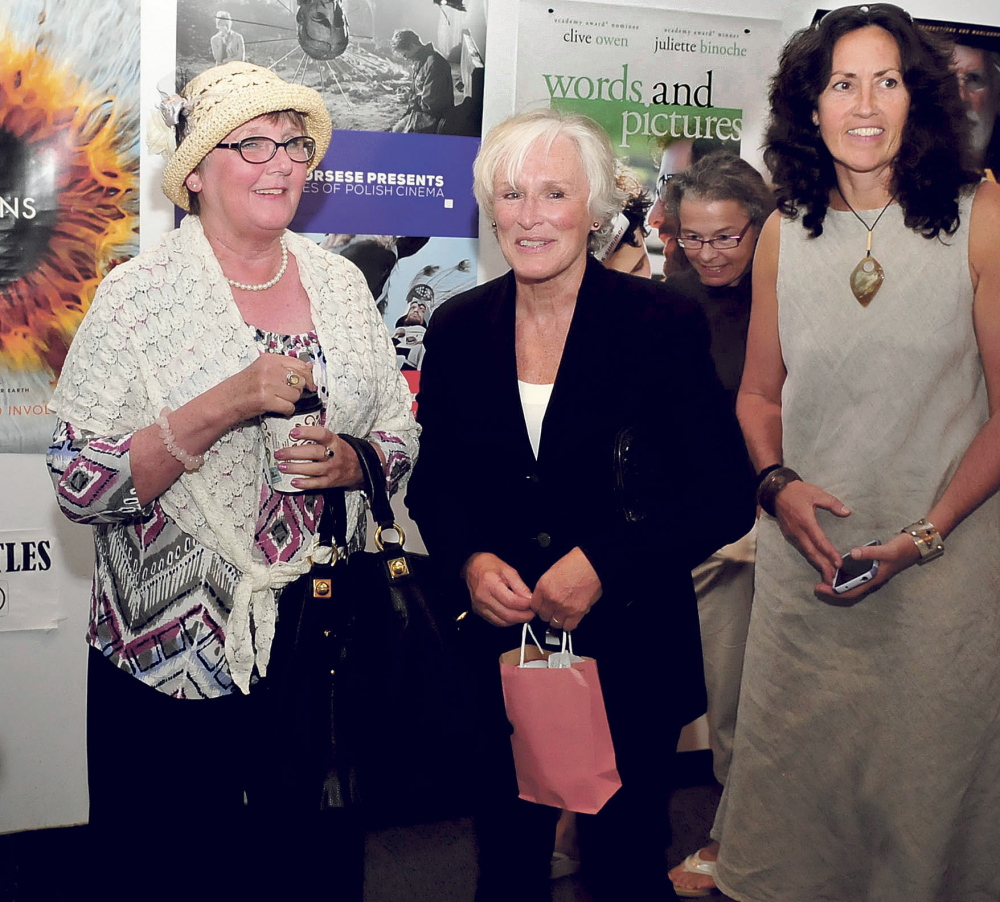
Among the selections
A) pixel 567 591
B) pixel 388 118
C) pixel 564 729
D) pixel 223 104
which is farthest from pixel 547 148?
pixel 388 118

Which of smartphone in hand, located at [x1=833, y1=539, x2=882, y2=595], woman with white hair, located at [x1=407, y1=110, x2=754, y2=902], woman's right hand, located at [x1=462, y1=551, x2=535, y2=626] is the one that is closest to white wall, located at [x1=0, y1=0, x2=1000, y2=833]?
woman with white hair, located at [x1=407, y1=110, x2=754, y2=902]

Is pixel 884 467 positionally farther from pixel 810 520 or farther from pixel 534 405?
pixel 534 405

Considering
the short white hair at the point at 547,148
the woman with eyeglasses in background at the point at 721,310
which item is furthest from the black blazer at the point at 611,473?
the woman with eyeglasses in background at the point at 721,310

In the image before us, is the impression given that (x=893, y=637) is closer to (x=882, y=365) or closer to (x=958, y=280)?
(x=882, y=365)

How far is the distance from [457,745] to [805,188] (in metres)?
1.40

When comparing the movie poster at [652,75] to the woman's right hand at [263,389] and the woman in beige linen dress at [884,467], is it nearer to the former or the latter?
the woman in beige linen dress at [884,467]

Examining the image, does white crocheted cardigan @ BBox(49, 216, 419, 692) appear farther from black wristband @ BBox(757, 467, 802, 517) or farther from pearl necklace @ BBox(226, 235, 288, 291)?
black wristband @ BBox(757, 467, 802, 517)

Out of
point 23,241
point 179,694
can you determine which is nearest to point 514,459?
point 179,694

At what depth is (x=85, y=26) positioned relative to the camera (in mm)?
2672

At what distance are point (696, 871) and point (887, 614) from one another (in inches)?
43.3

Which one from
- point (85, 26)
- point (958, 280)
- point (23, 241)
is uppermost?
point (85, 26)

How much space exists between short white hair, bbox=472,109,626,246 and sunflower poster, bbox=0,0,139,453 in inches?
53.0

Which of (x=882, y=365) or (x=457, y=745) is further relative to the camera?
(x=882, y=365)

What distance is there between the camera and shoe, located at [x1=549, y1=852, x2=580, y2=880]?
2.85m
